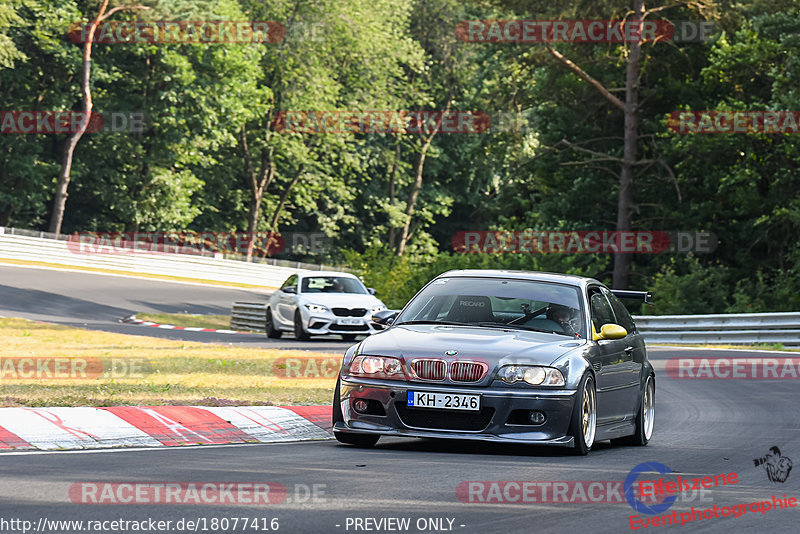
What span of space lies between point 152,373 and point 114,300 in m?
27.8

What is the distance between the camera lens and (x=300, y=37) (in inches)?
2975

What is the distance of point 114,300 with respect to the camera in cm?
4375

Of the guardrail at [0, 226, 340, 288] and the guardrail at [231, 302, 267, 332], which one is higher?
the guardrail at [0, 226, 340, 288]

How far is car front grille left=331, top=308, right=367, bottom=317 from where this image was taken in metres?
28.9

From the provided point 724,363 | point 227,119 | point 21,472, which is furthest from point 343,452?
point 227,119

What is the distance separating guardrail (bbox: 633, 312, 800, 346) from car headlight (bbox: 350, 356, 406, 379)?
19916mm

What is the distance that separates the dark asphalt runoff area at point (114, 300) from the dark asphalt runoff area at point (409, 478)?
48.7 feet

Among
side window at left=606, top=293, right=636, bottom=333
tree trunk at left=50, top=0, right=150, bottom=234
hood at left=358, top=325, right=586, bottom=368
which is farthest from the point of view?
tree trunk at left=50, top=0, right=150, bottom=234

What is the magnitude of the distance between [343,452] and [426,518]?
3.25 m

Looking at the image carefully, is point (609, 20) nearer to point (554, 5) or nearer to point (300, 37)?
point (554, 5)

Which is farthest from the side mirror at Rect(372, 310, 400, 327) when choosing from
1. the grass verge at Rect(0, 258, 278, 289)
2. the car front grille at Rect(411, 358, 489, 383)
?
the grass verge at Rect(0, 258, 278, 289)

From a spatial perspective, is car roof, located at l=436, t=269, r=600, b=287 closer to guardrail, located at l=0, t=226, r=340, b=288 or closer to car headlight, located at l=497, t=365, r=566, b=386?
car headlight, located at l=497, t=365, r=566, b=386

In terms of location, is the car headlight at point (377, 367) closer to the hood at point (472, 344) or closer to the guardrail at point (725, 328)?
the hood at point (472, 344)

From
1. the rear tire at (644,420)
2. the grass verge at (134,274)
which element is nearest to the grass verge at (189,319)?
the grass verge at (134,274)
